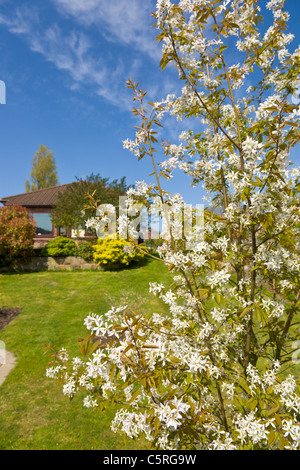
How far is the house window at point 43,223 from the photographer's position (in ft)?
83.0

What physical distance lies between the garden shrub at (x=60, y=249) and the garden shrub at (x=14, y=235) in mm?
1042

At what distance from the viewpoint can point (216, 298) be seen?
221 centimetres

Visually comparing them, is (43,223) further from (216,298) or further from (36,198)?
(216,298)

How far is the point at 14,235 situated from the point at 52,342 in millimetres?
10362

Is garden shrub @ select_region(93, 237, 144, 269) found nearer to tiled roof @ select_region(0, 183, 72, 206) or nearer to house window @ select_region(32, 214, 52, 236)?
tiled roof @ select_region(0, 183, 72, 206)

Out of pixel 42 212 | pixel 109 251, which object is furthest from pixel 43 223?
pixel 109 251

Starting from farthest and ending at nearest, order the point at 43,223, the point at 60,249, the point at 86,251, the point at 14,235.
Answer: the point at 43,223, the point at 86,251, the point at 60,249, the point at 14,235

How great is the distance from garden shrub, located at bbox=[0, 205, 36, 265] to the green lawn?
1.56 metres

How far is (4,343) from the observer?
7.50 m

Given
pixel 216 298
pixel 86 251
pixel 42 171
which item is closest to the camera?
pixel 216 298

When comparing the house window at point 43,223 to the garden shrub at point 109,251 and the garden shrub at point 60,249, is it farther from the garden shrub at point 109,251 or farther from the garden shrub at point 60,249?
the garden shrub at point 109,251
